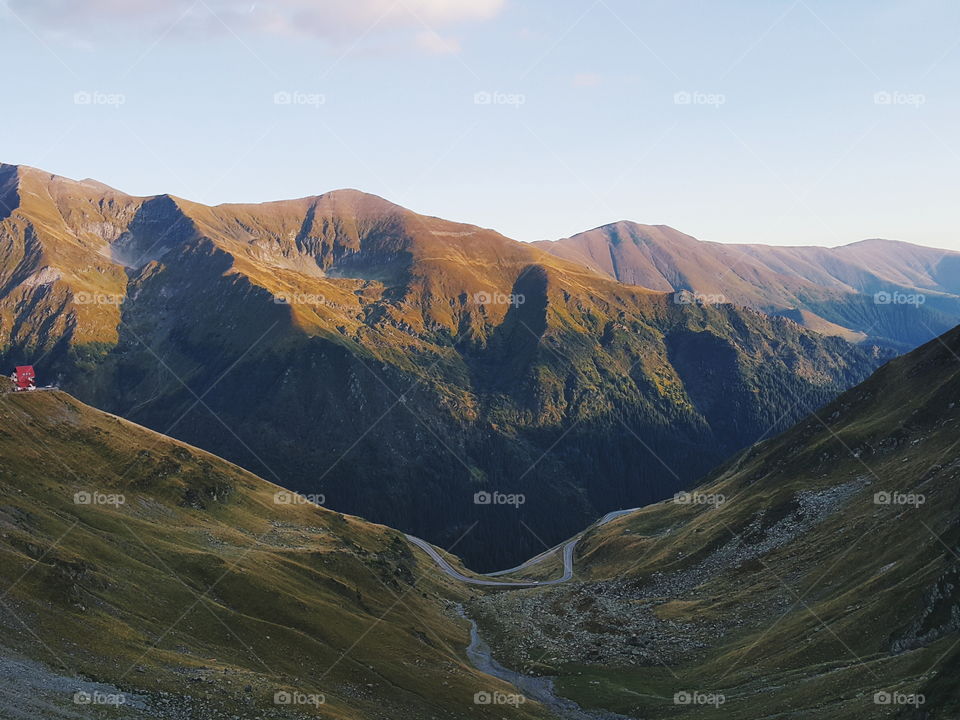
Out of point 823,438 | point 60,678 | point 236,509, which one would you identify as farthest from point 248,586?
point 823,438

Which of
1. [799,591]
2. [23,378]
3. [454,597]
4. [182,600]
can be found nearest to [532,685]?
[799,591]

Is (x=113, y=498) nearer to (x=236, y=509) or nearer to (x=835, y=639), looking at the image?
(x=236, y=509)

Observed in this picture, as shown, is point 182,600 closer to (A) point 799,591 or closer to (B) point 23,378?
(B) point 23,378

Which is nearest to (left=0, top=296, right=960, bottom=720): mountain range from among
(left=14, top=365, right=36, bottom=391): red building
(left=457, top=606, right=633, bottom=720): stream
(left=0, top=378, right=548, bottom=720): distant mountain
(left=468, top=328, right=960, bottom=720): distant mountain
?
(left=0, top=378, right=548, bottom=720): distant mountain

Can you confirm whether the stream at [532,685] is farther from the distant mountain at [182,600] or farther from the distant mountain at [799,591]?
the distant mountain at [182,600]

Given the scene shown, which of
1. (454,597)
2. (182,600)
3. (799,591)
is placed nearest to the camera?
(182,600)

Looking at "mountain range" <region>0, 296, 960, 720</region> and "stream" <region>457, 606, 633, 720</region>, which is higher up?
"mountain range" <region>0, 296, 960, 720</region>

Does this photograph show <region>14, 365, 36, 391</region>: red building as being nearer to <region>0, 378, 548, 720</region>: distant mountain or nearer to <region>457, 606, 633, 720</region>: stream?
<region>0, 378, 548, 720</region>: distant mountain
